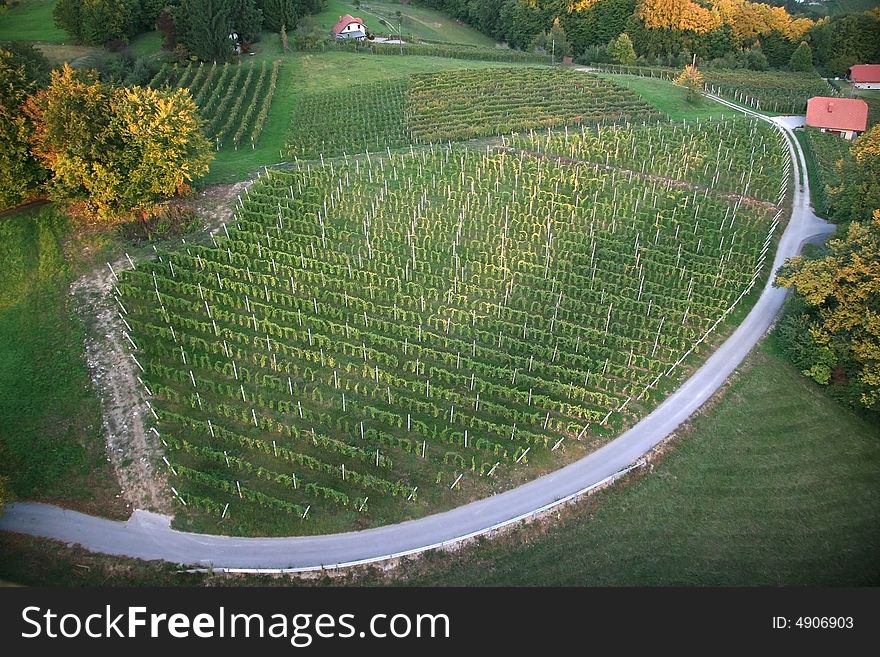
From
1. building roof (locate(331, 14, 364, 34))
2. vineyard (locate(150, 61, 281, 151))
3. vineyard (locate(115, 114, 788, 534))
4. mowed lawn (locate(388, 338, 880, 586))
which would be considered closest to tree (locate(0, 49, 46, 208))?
vineyard (locate(115, 114, 788, 534))

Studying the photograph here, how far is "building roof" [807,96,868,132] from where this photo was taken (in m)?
57.2

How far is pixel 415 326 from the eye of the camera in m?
35.0

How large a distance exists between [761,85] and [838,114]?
13983 mm

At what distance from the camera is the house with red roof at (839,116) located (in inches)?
2254

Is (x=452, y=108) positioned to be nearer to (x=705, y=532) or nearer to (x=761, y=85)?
(x=761, y=85)

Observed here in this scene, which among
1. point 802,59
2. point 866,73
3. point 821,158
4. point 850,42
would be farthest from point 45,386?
point 850,42

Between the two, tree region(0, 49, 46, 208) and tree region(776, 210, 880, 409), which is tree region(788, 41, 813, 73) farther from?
tree region(0, 49, 46, 208)

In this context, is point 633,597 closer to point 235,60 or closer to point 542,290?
point 542,290

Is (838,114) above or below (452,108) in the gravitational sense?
above

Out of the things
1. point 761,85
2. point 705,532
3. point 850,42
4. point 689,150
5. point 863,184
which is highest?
point 850,42

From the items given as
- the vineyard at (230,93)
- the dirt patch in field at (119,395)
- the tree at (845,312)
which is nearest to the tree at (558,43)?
the vineyard at (230,93)

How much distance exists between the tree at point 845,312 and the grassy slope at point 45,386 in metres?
34.4

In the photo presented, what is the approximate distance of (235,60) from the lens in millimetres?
70938

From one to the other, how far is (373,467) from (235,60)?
59.3 meters
